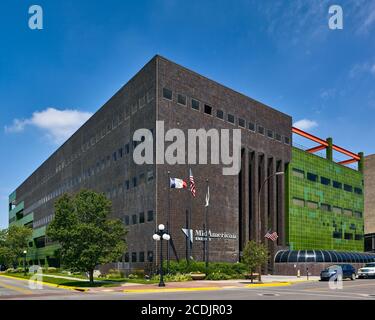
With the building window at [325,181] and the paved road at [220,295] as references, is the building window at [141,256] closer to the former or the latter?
the paved road at [220,295]

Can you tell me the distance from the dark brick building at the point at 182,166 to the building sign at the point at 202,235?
23 centimetres

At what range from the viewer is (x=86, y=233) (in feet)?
134

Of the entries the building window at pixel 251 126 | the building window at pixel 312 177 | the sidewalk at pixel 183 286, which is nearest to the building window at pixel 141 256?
the sidewalk at pixel 183 286

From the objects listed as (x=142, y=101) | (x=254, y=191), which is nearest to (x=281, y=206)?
(x=254, y=191)

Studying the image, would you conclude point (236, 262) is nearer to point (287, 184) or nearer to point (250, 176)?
point (250, 176)

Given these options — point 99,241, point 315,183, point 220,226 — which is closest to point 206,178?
point 220,226

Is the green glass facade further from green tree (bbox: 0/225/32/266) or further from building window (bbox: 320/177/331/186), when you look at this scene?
green tree (bbox: 0/225/32/266)

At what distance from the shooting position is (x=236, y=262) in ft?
201

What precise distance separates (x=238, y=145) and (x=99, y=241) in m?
29.2

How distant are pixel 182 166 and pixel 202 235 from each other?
855 centimetres

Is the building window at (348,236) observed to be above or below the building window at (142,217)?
below

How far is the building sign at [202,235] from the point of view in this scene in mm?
55497

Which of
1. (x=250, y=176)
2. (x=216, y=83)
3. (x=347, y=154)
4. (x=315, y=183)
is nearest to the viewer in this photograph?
(x=216, y=83)

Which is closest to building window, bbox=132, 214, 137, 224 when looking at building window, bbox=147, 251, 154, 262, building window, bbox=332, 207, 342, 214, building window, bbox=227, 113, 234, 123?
building window, bbox=147, 251, 154, 262
